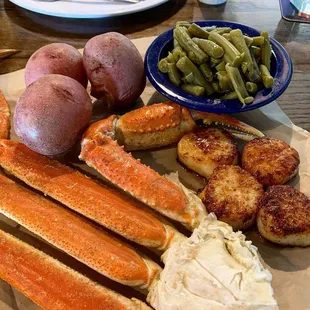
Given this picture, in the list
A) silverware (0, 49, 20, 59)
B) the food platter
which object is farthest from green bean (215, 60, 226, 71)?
silverware (0, 49, 20, 59)

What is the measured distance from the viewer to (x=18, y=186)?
1.21 meters

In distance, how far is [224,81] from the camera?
1.32 m

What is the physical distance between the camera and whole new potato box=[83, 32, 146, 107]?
1335 mm

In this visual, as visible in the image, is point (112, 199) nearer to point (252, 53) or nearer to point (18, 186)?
point (18, 186)

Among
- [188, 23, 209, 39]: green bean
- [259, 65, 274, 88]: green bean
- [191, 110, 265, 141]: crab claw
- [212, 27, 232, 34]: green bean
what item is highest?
[212, 27, 232, 34]: green bean

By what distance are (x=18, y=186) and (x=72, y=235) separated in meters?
0.25

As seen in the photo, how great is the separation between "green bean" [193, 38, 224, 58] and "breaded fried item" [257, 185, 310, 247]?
0.47m

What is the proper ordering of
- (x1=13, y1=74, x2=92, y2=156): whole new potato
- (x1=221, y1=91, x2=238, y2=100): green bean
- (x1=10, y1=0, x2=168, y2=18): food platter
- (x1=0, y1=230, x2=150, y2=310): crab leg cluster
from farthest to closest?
(x1=10, y1=0, x2=168, y2=18): food platter < (x1=221, y1=91, x2=238, y2=100): green bean < (x1=13, y1=74, x2=92, y2=156): whole new potato < (x1=0, y1=230, x2=150, y2=310): crab leg cluster

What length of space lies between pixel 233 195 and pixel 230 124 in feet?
0.94

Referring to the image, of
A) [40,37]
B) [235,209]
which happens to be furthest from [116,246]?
[40,37]

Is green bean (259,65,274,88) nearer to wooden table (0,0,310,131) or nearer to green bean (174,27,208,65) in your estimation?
green bean (174,27,208,65)

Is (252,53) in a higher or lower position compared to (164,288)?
higher

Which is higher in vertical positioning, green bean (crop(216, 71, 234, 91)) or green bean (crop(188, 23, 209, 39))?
green bean (crop(188, 23, 209, 39))

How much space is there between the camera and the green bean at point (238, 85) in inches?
50.1
